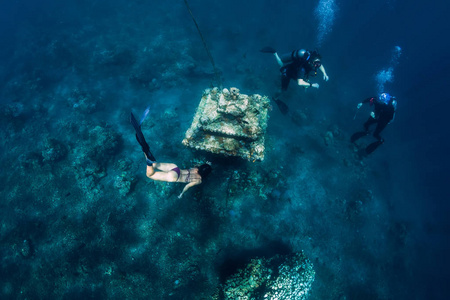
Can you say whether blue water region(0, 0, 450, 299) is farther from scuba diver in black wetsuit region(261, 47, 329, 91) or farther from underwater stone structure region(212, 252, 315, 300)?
scuba diver in black wetsuit region(261, 47, 329, 91)

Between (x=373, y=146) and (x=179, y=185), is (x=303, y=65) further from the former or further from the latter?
(x=179, y=185)

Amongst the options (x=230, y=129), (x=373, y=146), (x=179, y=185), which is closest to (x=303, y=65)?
(x=230, y=129)

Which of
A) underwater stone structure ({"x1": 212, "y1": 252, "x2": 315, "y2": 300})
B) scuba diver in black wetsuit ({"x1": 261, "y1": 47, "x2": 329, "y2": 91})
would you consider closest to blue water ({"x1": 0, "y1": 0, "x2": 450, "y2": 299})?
underwater stone structure ({"x1": 212, "y1": 252, "x2": 315, "y2": 300})

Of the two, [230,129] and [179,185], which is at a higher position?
[230,129]

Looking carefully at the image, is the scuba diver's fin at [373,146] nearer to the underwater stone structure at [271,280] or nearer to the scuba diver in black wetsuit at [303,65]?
the scuba diver in black wetsuit at [303,65]

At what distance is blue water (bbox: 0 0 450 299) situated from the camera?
638cm

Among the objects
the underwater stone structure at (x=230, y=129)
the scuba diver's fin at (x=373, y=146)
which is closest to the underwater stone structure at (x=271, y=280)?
the underwater stone structure at (x=230, y=129)

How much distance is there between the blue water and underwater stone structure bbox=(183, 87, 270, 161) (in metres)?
1.15

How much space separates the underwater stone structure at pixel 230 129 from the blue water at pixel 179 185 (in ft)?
3.78

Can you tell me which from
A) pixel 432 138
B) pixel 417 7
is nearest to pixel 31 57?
pixel 432 138

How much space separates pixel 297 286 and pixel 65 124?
1324 cm

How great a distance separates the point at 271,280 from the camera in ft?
18.5

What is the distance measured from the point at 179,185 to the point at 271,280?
13.3ft

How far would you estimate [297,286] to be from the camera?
5969 mm
